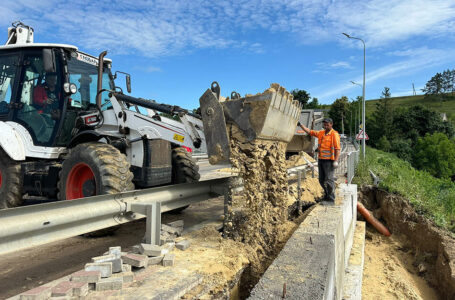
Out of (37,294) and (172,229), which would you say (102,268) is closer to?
(37,294)

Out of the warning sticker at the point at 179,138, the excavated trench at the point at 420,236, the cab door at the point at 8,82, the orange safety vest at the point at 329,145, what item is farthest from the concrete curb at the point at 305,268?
the cab door at the point at 8,82

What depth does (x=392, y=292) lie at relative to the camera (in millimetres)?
6367

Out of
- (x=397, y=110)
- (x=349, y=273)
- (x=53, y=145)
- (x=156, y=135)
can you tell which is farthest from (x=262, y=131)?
(x=397, y=110)

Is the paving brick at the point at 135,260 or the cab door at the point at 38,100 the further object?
the cab door at the point at 38,100

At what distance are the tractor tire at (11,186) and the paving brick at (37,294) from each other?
4.02m

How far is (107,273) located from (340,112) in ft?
270

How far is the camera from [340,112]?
7944 cm

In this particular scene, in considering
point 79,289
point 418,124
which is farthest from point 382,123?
point 79,289

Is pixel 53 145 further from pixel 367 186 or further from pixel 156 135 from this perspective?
pixel 367 186

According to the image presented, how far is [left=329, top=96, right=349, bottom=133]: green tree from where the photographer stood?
259 feet

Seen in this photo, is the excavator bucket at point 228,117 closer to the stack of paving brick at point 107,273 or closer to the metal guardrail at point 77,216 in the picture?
the metal guardrail at point 77,216

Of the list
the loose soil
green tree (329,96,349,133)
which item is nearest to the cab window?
the loose soil

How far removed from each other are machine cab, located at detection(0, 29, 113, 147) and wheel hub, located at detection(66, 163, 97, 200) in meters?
1.24

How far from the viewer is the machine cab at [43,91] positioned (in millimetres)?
5855
